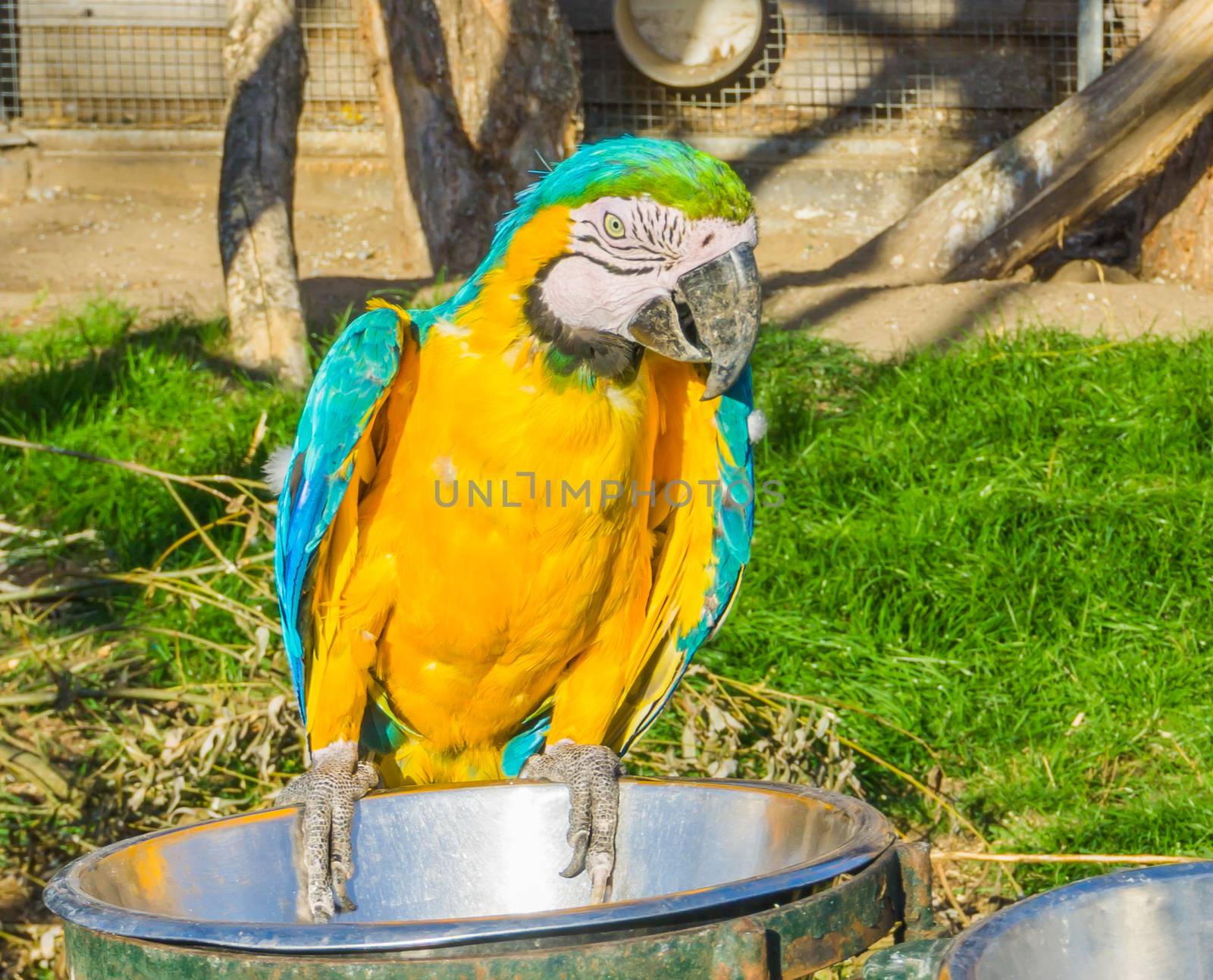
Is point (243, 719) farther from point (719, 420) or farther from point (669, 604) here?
point (719, 420)

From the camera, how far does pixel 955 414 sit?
11.8 feet

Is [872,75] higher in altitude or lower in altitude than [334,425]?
higher

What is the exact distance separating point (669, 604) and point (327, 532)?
52cm

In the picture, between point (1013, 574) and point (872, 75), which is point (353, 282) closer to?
point (1013, 574)

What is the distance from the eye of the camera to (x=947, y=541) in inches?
124

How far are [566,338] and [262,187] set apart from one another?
254 cm

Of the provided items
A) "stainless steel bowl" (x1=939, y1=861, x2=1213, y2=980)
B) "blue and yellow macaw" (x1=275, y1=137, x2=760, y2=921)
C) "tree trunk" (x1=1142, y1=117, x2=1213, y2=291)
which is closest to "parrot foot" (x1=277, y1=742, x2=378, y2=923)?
"blue and yellow macaw" (x1=275, y1=137, x2=760, y2=921)

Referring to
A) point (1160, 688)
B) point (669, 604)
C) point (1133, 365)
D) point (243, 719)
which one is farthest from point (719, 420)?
point (1133, 365)

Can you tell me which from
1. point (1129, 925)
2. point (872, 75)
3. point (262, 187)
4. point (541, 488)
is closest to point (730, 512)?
point (541, 488)

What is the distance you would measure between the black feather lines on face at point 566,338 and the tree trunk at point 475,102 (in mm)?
2957

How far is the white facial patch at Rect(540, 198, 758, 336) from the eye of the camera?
62.1 inches

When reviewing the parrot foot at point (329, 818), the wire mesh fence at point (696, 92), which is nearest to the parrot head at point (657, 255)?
the parrot foot at point (329, 818)

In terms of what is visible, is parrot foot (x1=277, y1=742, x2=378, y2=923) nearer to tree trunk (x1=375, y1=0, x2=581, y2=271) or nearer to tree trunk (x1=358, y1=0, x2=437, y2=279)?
tree trunk (x1=375, y1=0, x2=581, y2=271)

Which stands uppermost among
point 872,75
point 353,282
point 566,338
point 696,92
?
point 872,75
